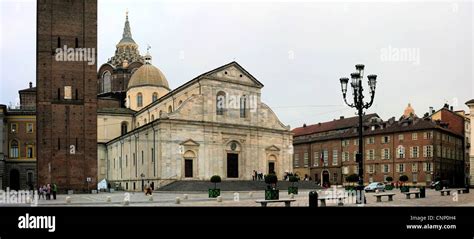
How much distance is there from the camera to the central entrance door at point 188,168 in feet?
141

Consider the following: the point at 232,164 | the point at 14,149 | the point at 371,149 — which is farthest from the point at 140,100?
the point at 371,149

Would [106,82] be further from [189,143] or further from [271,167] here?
[189,143]

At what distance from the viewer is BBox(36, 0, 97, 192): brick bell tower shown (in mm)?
37750

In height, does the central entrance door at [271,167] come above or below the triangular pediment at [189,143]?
below

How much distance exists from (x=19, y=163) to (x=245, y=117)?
28.3 m

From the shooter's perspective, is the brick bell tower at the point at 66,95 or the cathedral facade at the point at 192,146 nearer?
the cathedral facade at the point at 192,146

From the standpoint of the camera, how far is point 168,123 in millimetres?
35188

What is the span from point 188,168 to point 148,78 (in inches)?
993

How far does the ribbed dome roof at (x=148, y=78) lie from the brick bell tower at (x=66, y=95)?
27.3 metres

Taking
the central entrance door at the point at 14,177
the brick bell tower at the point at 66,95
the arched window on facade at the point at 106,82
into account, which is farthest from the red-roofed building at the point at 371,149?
the arched window on facade at the point at 106,82

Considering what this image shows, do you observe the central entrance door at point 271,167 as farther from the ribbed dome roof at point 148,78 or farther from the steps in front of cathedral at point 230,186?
the ribbed dome roof at point 148,78

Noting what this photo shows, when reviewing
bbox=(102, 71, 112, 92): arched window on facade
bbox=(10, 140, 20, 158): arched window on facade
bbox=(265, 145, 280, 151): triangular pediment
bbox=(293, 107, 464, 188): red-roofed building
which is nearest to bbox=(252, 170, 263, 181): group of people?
bbox=(265, 145, 280, 151): triangular pediment
